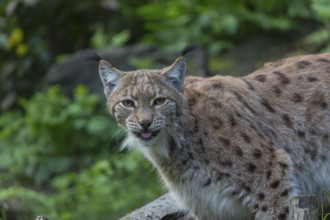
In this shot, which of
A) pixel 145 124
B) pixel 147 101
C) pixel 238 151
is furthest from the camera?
pixel 238 151

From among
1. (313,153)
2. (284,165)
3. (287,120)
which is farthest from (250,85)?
(284,165)

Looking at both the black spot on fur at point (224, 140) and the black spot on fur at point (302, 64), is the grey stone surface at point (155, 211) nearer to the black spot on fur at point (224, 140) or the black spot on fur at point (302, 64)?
the black spot on fur at point (224, 140)

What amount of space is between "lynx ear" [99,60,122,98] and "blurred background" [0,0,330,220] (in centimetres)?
322

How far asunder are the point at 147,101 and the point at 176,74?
321 millimetres

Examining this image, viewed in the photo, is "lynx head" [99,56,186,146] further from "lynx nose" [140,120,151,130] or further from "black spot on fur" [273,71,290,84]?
"black spot on fur" [273,71,290,84]

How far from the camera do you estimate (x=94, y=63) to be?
1305 cm

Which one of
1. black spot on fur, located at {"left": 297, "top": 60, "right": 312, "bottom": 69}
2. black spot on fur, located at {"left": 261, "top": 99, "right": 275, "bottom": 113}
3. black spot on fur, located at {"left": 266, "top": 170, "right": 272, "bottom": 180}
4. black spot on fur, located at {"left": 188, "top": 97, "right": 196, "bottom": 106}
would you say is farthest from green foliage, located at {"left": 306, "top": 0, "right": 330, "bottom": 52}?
black spot on fur, located at {"left": 266, "top": 170, "right": 272, "bottom": 180}

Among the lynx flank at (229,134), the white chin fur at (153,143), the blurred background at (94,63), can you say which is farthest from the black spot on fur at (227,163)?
the blurred background at (94,63)

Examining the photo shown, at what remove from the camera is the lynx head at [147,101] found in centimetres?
672

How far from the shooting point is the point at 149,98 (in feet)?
22.3

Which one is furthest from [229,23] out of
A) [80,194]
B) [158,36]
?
[80,194]

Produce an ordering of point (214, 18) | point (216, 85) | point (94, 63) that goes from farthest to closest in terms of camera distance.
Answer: point (94, 63) < point (214, 18) < point (216, 85)

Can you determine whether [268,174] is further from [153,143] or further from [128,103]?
[128,103]

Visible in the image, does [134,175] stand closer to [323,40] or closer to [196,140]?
[323,40]
